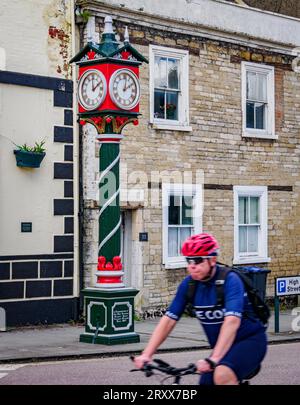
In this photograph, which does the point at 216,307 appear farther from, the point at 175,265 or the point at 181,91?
the point at 181,91

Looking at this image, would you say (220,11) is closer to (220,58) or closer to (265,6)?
(220,58)

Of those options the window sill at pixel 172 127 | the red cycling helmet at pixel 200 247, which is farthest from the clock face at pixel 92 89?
the red cycling helmet at pixel 200 247

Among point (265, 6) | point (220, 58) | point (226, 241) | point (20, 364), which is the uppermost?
point (265, 6)

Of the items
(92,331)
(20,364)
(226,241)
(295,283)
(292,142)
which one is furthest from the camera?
(292,142)

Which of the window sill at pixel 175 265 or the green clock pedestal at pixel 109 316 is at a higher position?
the window sill at pixel 175 265

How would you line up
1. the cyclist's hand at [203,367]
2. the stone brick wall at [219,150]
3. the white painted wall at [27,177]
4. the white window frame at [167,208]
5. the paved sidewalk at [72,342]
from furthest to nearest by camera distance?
the white window frame at [167,208] → the stone brick wall at [219,150] → the white painted wall at [27,177] → the paved sidewalk at [72,342] → the cyclist's hand at [203,367]

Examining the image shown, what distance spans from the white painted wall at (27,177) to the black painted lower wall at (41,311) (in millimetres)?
985

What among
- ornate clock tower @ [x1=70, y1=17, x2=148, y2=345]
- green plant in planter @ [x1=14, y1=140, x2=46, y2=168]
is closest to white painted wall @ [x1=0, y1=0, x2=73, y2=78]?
green plant in planter @ [x1=14, y1=140, x2=46, y2=168]

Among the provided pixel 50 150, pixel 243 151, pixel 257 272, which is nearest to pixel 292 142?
pixel 243 151

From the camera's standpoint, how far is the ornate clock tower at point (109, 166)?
608 inches

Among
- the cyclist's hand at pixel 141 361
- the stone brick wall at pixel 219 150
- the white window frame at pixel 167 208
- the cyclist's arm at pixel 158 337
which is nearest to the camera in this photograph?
the cyclist's hand at pixel 141 361

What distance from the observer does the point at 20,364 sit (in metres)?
13.3

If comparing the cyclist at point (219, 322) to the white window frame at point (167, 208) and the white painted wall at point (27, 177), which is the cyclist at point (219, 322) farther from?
the white window frame at point (167, 208)

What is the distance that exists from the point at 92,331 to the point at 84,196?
13.0 feet
